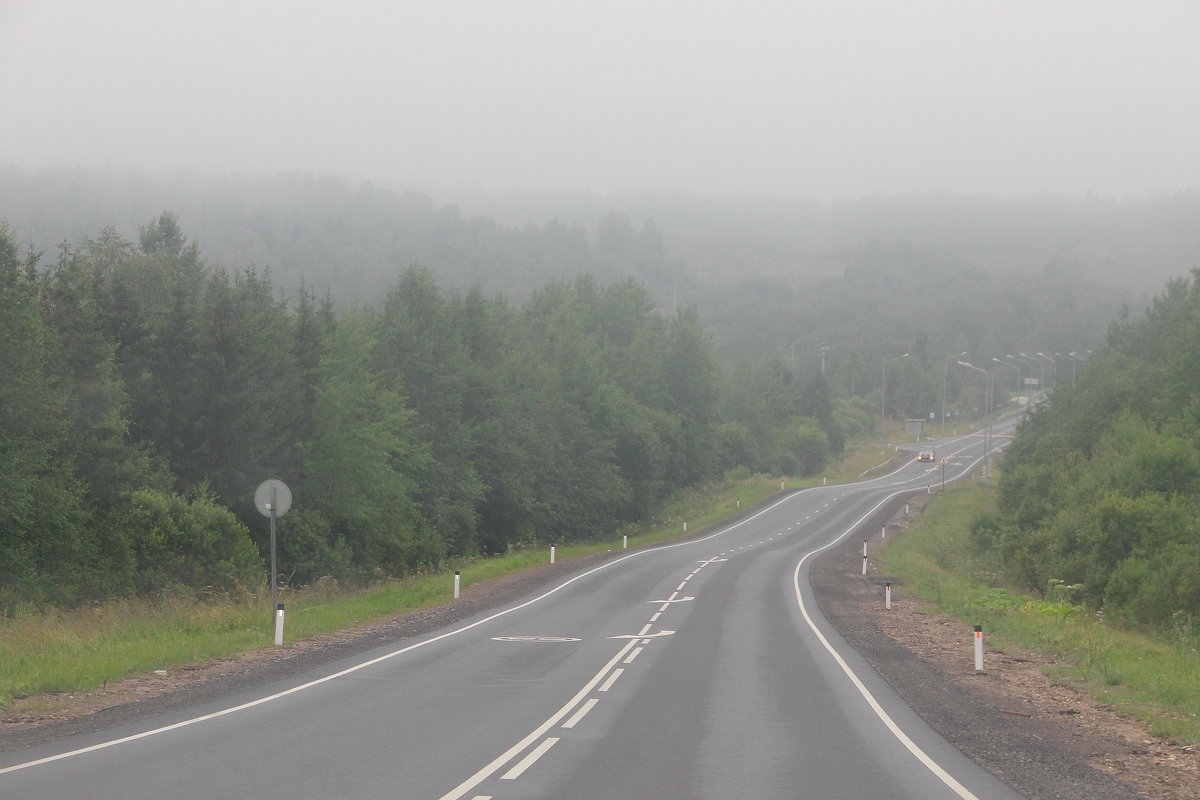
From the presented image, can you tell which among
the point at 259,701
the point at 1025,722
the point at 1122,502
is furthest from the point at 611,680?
the point at 1122,502

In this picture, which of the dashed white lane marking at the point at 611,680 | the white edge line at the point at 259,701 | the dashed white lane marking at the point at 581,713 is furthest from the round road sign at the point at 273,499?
the dashed white lane marking at the point at 581,713

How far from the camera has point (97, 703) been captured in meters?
11.9

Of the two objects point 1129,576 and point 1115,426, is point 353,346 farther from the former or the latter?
point 1115,426

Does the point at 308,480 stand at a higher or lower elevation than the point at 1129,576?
higher

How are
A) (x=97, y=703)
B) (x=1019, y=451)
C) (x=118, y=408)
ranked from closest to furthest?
(x=97, y=703) < (x=118, y=408) < (x=1019, y=451)

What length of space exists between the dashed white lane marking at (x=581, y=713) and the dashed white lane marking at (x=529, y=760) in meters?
0.90

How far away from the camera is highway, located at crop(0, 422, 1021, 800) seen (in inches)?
320

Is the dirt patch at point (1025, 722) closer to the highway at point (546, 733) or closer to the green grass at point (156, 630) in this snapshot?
the highway at point (546, 733)

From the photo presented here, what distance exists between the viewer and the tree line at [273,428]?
27.7 meters

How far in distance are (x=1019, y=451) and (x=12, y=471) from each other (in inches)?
2853

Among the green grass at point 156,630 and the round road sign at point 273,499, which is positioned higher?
the round road sign at point 273,499

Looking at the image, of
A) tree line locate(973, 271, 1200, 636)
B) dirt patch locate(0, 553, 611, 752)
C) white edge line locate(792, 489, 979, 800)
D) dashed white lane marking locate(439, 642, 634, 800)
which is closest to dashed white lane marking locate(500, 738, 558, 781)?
dashed white lane marking locate(439, 642, 634, 800)

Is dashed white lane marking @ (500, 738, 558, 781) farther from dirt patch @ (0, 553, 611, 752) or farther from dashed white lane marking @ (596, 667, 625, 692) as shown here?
dirt patch @ (0, 553, 611, 752)

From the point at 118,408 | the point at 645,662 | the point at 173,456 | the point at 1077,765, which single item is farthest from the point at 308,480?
the point at 1077,765
